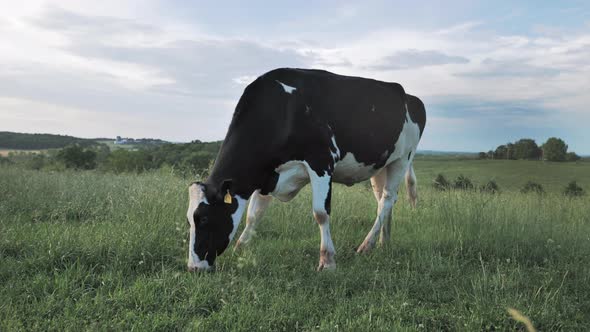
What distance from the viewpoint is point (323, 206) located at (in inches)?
217

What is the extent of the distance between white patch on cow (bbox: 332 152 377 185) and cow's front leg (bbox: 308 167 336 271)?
1.79 feet

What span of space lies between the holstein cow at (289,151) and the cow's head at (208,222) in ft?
0.03

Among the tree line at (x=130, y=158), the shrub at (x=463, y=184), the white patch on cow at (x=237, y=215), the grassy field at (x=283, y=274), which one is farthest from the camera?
the tree line at (x=130, y=158)

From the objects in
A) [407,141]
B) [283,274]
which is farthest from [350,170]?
[283,274]

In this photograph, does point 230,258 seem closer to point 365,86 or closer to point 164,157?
point 365,86

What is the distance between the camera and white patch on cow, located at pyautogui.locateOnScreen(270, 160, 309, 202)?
17.9 ft

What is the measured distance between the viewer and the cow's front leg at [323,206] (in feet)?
17.4

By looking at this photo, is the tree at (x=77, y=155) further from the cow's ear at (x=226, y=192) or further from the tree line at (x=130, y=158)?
the cow's ear at (x=226, y=192)

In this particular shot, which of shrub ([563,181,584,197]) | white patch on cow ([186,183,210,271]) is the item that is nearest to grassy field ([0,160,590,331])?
white patch on cow ([186,183,210,271])

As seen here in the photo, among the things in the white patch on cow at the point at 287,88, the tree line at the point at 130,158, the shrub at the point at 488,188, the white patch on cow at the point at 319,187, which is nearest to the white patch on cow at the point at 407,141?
the white patch on cow at the point at 319,187

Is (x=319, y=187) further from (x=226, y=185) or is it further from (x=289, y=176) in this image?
(x=226, y=185)

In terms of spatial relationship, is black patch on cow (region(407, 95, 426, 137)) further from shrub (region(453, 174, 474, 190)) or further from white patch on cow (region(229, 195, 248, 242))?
white patch on cow (region(229, 195, 248, 242))

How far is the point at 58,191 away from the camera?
8117 mm

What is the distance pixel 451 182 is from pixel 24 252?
952cm
